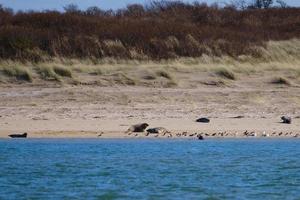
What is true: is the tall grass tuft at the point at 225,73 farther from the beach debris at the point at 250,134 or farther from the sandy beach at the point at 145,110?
the beach debris at the point at 250,134

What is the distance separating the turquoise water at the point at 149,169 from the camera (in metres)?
10.9

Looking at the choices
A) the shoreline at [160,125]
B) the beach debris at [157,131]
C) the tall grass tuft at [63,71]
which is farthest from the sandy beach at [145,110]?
the tall grass tuft at [63,71]

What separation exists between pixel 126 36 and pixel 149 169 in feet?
40.2

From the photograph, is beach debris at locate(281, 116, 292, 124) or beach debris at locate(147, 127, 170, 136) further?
beach debris at locate(281, 116, 292, 124)

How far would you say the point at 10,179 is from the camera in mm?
12000

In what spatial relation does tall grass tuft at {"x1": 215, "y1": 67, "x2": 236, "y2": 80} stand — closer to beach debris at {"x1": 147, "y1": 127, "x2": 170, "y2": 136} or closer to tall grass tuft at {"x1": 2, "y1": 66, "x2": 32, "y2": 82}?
tall grass tuft at {"x1": 2, "y1": 66, "x2": 32, "y2": 82}

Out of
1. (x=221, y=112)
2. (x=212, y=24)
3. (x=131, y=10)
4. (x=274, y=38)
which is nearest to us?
(x=221, y=112)

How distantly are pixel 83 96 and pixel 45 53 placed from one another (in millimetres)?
4466

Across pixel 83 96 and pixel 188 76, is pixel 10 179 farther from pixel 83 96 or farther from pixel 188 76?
pixel 188 76

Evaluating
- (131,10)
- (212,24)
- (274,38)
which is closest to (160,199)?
(274,38)

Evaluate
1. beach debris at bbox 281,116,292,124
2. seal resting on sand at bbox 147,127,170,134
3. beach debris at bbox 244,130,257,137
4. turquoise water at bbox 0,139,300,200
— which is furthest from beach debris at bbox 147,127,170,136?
beach debris at bbox 281,116,292,124

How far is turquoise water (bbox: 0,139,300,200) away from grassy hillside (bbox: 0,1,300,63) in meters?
7.84

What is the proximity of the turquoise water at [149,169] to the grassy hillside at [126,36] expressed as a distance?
784cm

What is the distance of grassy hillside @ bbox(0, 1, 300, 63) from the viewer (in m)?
23.4
